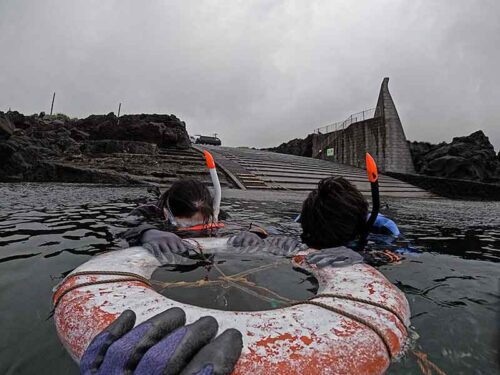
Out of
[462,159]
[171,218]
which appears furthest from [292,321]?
[462,159]

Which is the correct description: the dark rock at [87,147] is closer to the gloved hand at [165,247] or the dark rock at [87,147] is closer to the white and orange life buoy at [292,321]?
the gloved hand at [165,247]

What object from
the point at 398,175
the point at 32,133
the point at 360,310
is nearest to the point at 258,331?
the point at 360,310

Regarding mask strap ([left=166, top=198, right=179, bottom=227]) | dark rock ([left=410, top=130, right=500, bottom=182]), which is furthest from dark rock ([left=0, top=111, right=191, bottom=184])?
dark rock ([left=410, top=130, right=500, bottom=182])

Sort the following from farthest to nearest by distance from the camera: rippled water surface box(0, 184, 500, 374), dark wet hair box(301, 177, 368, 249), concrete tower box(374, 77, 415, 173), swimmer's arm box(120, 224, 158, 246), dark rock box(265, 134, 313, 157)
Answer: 1. dark rock box(265, 134, 313, 157)
2. concrete tower box(374, 77, 415, 173)
3. swimmer's arm box(120, 224, 158, 246)
4. dark wet hair box(301, 177, 368, 249)
5. rippled water surface box(0, 184, 500, 374)

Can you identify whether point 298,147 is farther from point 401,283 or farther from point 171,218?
point 401,283

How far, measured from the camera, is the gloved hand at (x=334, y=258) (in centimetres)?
191

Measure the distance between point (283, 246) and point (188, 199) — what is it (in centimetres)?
100

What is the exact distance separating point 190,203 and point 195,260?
0.66 meters

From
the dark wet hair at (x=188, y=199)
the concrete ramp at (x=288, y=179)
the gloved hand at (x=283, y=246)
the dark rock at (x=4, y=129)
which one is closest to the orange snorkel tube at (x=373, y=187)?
the gloved hand at (x=283, y=246)

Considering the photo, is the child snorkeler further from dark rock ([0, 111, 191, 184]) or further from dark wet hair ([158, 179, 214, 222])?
dark rock ([0, 111, 191, 184])

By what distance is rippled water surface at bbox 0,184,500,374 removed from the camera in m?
→ 1.24

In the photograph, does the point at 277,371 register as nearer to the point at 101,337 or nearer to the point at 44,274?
the point at 101,337

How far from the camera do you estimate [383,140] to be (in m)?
16.6

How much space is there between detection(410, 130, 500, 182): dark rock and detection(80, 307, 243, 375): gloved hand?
64.0 ft
